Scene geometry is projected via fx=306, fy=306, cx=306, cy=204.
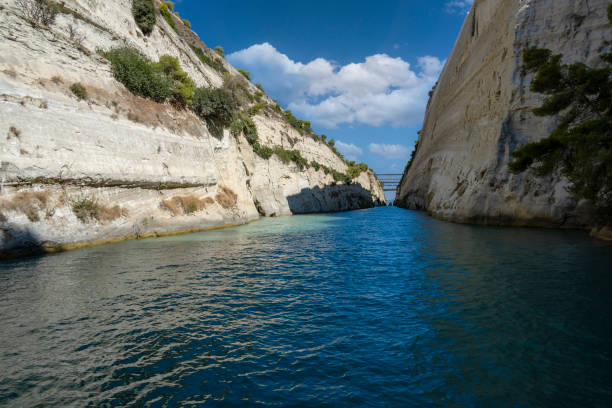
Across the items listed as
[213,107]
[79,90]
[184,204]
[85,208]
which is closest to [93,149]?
[85,208]

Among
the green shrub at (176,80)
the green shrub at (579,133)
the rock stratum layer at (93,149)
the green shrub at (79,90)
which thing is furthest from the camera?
the green shrub at (176,80)

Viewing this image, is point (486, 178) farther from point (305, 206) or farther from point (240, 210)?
point (305, 206)

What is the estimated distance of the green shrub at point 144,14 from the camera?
2352 cm

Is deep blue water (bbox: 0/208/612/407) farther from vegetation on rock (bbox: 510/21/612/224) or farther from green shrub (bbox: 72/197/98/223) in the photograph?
green shrub (bbox: 72/197/98/223)

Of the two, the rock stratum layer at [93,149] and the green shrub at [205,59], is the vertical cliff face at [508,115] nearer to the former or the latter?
the rock stratum layer at [93,149]

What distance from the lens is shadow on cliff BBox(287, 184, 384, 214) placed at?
44369 mm

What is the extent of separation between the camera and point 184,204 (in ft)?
65.7

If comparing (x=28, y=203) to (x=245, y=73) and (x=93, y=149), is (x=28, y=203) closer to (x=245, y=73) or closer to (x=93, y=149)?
(x=93, y=149)

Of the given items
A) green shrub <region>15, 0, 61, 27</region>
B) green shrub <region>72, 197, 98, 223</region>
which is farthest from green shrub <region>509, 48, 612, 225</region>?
green shrub <region>15, 0, 61, 27</region>

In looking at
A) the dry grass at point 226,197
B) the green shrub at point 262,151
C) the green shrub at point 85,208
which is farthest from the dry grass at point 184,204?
the green shrub at point 262,151

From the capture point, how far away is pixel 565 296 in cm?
647

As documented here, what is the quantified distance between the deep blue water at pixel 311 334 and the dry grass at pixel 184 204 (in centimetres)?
907

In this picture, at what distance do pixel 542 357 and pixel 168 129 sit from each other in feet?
71.8

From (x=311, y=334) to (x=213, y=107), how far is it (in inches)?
927
